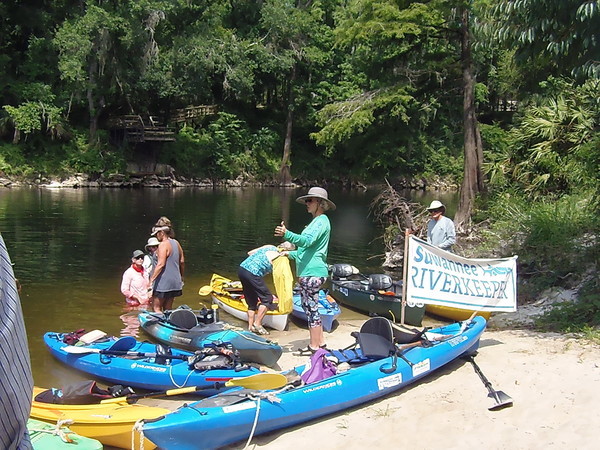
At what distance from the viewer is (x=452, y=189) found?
47.6m

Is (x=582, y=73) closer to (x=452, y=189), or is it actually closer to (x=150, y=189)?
(x=150, y=189)

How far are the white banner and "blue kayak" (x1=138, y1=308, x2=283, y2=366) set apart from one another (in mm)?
1914

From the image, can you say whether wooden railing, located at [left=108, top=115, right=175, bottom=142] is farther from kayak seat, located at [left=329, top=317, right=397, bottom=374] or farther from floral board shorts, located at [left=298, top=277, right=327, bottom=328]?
kayak seat, located at [left=329, top=317, right=397, bottom=374]

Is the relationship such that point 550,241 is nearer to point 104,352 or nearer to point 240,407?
point 240,407

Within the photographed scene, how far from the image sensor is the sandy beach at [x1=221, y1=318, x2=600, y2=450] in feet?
17.0

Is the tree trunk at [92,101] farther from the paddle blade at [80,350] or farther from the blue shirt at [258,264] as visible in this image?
the paddle blade at [80,350]

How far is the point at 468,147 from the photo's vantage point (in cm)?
1720

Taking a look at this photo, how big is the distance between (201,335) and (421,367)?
309 centimetres

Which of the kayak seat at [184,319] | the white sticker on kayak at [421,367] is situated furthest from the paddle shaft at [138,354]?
→ the white sticker on kayak at [421,367]

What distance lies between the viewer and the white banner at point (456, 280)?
7676mm

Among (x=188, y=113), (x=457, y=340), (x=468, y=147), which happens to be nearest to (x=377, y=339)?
(x=457, y=340)

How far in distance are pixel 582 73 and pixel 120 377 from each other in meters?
6.93

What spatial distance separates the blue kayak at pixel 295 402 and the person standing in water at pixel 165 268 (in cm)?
377

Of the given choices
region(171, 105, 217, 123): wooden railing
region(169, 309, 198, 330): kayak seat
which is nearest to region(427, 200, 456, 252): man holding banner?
region(169, 309, 198, 330): kayak seat
